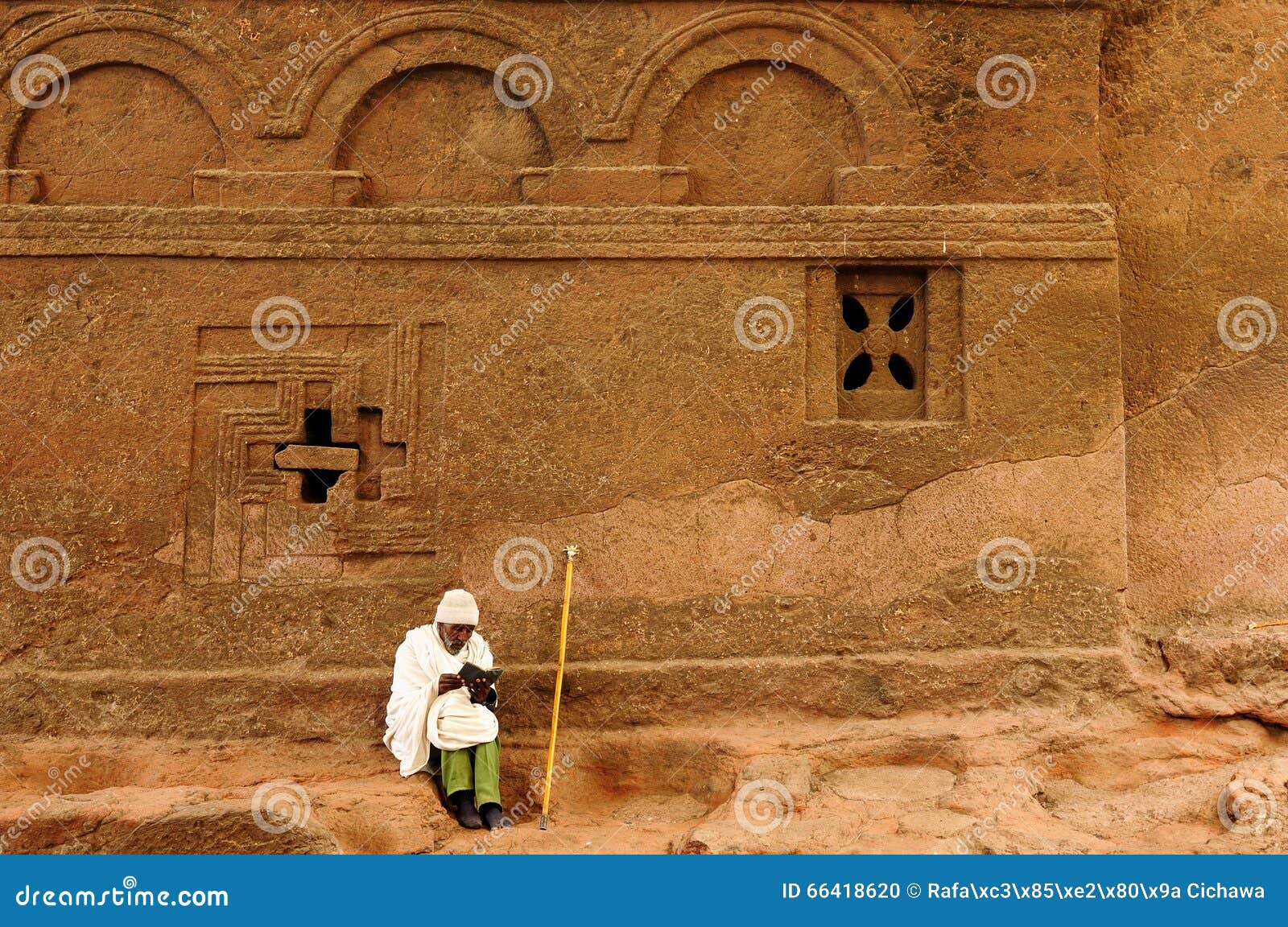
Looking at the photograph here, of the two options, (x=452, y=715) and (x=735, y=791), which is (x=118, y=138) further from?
Answer: (x=735, y=791)

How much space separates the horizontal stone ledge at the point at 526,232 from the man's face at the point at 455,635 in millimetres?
1830

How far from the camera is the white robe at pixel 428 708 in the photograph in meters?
5.81

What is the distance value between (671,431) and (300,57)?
8.57 feet

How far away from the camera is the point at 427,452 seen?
21.2 feet

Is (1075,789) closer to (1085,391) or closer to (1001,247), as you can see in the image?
(1085,391)

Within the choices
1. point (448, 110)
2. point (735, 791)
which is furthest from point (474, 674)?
point (448, 110)

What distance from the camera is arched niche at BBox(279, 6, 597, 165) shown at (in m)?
6.57

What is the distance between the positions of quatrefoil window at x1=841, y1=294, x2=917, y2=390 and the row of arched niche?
60 centimetres

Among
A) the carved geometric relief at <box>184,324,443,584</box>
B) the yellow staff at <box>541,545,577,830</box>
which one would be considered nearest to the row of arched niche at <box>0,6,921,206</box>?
the carved geometric relief at <box>184,324,443,584</box>

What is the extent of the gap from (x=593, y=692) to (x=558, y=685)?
0.35 metres

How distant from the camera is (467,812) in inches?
225

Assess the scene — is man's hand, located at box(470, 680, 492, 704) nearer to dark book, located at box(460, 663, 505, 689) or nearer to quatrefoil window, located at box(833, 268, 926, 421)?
dark book, located at box(460, 663, 505, 689)

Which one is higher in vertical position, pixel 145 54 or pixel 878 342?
pixel 145 54

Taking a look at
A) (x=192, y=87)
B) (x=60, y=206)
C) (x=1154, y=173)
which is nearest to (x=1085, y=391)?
(x=1154, y=173)
